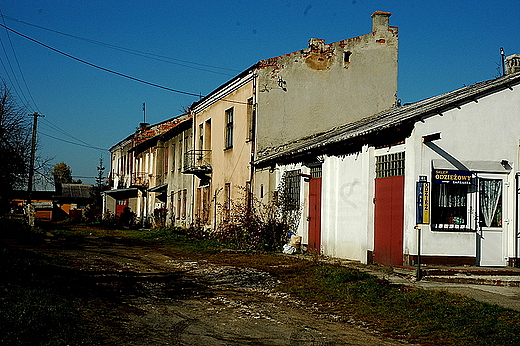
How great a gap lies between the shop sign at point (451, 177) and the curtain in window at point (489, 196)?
52cm

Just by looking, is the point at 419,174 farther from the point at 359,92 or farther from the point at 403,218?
the point at 359,92

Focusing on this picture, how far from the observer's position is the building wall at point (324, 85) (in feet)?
68.9

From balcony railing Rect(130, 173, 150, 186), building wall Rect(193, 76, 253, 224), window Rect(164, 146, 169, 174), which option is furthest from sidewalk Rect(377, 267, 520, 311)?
balcony railing Rect(130, 173, 150, 186)

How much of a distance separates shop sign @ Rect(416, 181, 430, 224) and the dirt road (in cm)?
332

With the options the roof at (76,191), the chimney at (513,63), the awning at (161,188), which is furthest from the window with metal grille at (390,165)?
the roof at (76,191)

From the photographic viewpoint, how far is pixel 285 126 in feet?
69.5

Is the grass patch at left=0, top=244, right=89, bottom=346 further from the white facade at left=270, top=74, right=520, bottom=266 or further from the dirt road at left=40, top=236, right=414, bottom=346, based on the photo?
the white facade at left=270, top=74, right=520, bottom=266

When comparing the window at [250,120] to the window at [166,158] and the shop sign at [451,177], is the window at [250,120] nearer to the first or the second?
the shop sign at [451,177]

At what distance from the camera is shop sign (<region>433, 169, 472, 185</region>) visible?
12484 mm

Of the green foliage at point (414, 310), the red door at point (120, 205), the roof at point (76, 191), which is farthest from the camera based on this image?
the roof at point (76, 191)

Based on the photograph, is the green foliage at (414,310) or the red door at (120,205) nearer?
the green foliage at (414,310)

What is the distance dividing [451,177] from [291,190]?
24.4 feet

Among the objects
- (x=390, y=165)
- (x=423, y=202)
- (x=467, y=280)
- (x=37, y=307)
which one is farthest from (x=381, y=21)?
(x=37, y=307)

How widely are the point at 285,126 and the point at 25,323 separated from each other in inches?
609
